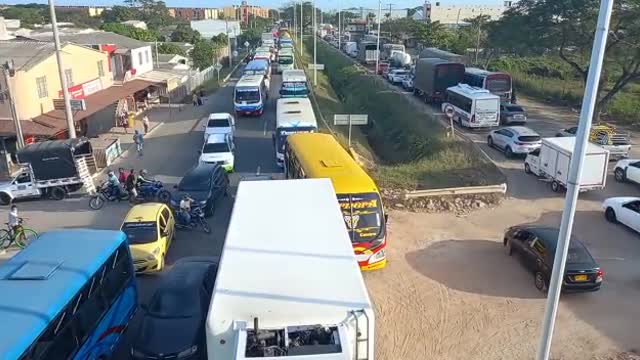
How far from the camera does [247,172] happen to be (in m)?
22.9

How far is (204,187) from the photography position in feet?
59.1

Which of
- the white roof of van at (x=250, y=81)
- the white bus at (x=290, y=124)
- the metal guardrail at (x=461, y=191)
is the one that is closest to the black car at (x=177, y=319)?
the metal guardrail at (x=461, y=191)

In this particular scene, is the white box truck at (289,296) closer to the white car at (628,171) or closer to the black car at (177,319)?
the black car at (177,319)

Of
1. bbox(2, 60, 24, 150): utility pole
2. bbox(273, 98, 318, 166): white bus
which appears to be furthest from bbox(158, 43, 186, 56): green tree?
bbox(273, 98, 318, 166): white bus

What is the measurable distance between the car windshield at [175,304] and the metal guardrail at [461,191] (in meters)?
9.90

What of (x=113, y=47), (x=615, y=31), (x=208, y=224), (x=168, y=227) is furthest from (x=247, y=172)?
(x=615, y=31)

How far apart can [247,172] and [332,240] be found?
580 inches

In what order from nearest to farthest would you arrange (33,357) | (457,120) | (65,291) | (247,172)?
(33,357) < (65,291) < (247,172) < (457,120)

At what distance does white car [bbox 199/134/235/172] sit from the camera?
22094 millimetres

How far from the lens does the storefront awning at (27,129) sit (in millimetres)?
21922

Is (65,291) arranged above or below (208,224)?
above

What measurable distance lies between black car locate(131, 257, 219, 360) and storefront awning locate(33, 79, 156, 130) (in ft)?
53.2

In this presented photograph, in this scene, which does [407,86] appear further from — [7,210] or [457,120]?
[7,210]

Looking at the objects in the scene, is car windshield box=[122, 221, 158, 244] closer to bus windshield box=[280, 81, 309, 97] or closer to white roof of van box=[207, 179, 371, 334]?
white roof of van box=[207, 179, 371, 334]
